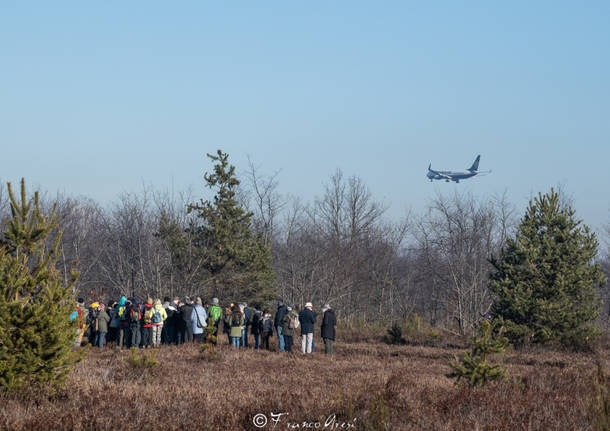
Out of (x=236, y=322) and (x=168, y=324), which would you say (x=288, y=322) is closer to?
(x=236, y=322)

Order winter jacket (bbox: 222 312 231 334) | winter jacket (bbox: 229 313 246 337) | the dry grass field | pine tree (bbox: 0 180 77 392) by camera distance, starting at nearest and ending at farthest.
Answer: the dry grass field < pine tree (bbox: 0 180 77 392) < winter jacket (bbox: 229 313 246 337) < winter jacket (bbox: 222 312 231 334)

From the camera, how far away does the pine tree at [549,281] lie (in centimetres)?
2197

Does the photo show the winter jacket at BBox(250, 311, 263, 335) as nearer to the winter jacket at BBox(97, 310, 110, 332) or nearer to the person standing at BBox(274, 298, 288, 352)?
the person standing at BBox(274, 298, 288, 352)

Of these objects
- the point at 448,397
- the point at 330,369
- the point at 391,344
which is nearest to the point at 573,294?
the point at 391,344

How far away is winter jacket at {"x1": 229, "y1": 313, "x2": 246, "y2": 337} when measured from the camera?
2089 cm

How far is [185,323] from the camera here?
22.0 meters

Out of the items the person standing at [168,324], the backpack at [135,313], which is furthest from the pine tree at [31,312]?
the person standing at [168,324]

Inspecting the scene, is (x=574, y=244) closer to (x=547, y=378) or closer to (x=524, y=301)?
(x=524, y=301)

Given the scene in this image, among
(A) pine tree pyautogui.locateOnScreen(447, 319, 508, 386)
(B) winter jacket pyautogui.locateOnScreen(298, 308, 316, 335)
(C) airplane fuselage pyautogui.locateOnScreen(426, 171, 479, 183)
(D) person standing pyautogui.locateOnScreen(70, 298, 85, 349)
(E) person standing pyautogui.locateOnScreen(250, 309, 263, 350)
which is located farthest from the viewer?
(C) airplane fuselage pyautogui.locateOnScreen(426, 171, 479, 183)

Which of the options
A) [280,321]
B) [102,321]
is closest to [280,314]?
[280,321]

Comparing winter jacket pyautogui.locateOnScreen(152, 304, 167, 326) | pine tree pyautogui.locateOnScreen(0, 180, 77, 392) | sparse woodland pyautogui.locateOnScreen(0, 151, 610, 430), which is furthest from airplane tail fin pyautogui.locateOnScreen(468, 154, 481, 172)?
pine tree pyautogui.locateOnScreen(0, 180, 77, 392)

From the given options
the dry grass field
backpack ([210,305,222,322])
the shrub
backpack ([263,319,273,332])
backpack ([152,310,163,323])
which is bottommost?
the dry grass field

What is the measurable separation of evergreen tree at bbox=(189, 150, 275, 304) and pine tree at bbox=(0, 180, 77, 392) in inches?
847

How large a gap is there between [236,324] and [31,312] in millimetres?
12313
